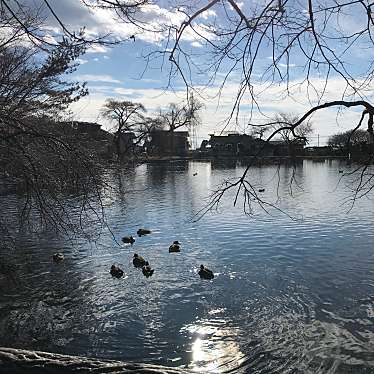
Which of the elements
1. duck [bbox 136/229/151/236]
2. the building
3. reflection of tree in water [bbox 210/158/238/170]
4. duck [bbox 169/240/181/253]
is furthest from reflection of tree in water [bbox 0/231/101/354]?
the building

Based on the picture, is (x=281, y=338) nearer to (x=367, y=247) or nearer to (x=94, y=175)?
(x=94, y=175)

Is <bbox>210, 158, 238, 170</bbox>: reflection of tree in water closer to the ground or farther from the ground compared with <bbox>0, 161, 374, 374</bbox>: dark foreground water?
farther from the ground

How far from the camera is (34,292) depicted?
11594 mm

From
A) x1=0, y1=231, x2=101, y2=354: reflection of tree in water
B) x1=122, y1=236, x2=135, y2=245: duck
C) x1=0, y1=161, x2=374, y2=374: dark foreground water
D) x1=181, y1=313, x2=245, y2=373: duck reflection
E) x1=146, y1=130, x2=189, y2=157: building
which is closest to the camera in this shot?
x1=181, y1=313, x2=245, y2=373: duck reflection

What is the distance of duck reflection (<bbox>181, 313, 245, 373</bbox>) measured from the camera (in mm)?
7828

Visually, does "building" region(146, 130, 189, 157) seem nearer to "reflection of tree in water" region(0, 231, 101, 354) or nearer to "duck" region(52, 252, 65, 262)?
"duck" region(52, 252, 65, 262)

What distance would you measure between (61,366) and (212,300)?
9022mm

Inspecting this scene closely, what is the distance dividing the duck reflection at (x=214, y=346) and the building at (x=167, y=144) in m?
69.4

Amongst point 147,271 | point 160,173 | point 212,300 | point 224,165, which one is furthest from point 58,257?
point 224,165

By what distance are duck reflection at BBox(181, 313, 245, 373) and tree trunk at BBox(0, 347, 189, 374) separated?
568 cm

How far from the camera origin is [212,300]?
10664mm

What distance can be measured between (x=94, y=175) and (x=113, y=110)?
66124 mm

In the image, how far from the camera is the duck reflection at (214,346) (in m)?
7.83

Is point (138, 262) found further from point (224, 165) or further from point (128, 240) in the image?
point (224, 165)
